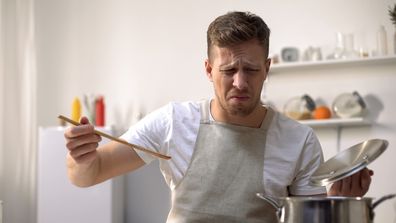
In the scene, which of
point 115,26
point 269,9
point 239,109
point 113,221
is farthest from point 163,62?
point 239,109

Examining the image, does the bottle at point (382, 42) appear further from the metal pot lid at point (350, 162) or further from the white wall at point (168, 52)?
the metal pot lid at point (350, 162)

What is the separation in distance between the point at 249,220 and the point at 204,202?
0.43ft

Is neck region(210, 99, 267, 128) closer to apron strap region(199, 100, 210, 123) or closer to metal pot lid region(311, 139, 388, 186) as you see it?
apron strap region(199, 100, 210, 123)

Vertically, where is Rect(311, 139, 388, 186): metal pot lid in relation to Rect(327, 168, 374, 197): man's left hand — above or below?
above

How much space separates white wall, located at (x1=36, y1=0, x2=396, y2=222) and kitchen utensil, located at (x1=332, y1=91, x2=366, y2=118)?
10 centimetres

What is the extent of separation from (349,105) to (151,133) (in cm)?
243

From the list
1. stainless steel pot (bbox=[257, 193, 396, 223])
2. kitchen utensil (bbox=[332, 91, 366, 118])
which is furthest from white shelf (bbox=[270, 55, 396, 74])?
stainless steel pot (bbox=[257, 193, 396, 223])

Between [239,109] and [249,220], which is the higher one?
[239,109]

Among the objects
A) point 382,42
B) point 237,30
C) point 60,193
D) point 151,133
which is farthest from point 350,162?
point 60,193

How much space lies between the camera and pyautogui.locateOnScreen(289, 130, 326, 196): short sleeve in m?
1.57

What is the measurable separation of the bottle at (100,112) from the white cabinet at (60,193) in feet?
0.77

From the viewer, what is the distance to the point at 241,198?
1523 mm

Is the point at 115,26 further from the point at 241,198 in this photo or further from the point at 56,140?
the point at 241,198

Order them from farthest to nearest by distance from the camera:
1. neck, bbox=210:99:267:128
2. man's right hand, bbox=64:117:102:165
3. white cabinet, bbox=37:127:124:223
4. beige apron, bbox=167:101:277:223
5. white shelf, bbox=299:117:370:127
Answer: white cabinet, bbox=37:127:124:223 → white shelf, bbox=299:117:370:127 → neck, bbox=210:99:267:128 → beige apron, bbox=167:101:277:223 → man's right hand, bbox=64:117:102:165
